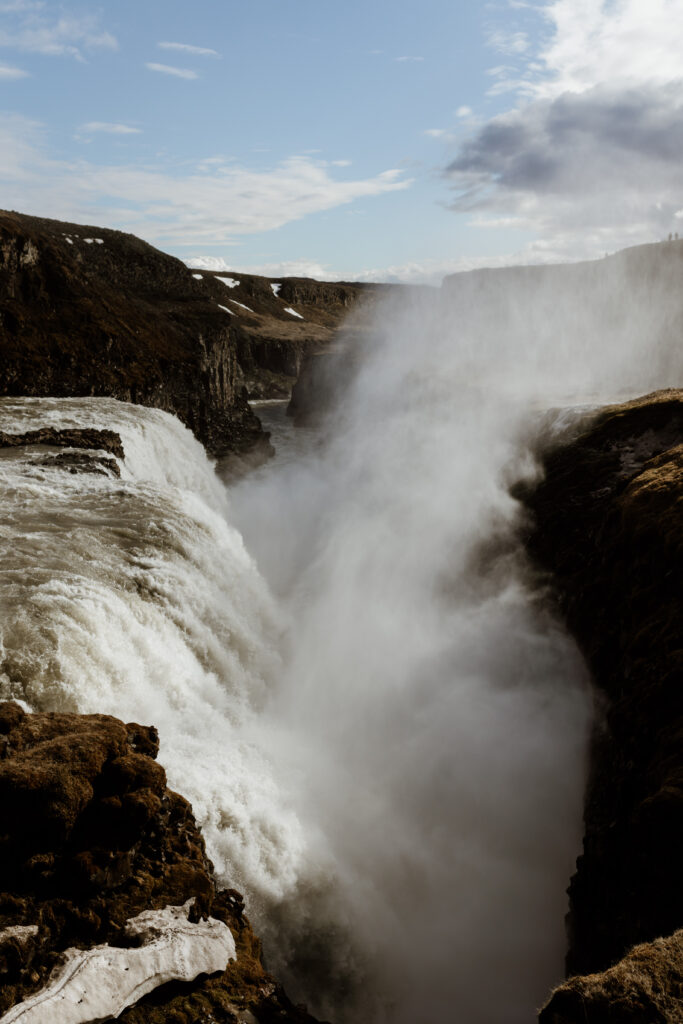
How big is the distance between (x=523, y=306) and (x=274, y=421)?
28.5 metres

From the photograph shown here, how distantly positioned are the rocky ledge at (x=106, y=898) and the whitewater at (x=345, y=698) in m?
1.41

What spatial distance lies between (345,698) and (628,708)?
303 inches

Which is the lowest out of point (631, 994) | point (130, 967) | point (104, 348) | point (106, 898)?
point (631, 994)

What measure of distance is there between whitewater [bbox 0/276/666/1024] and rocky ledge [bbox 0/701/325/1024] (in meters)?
1.41

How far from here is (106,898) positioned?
6.86 m

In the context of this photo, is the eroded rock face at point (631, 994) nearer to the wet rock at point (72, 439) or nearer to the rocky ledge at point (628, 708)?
the rocky ledge at point (628, 708)

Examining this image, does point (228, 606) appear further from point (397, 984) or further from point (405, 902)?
point (397, 984)

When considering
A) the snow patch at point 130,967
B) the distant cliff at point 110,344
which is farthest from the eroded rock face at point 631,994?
the distant cliff at point 110,344

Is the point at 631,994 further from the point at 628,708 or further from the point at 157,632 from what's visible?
the point at 157,632

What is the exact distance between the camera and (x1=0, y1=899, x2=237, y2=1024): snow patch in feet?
18.0

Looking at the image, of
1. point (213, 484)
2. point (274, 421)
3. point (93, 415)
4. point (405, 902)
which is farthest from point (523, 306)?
point (405, 902)

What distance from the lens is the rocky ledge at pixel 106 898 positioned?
592 centimetres

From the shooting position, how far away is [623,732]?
11672 millimetres

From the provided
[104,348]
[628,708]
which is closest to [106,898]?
[628,708]
